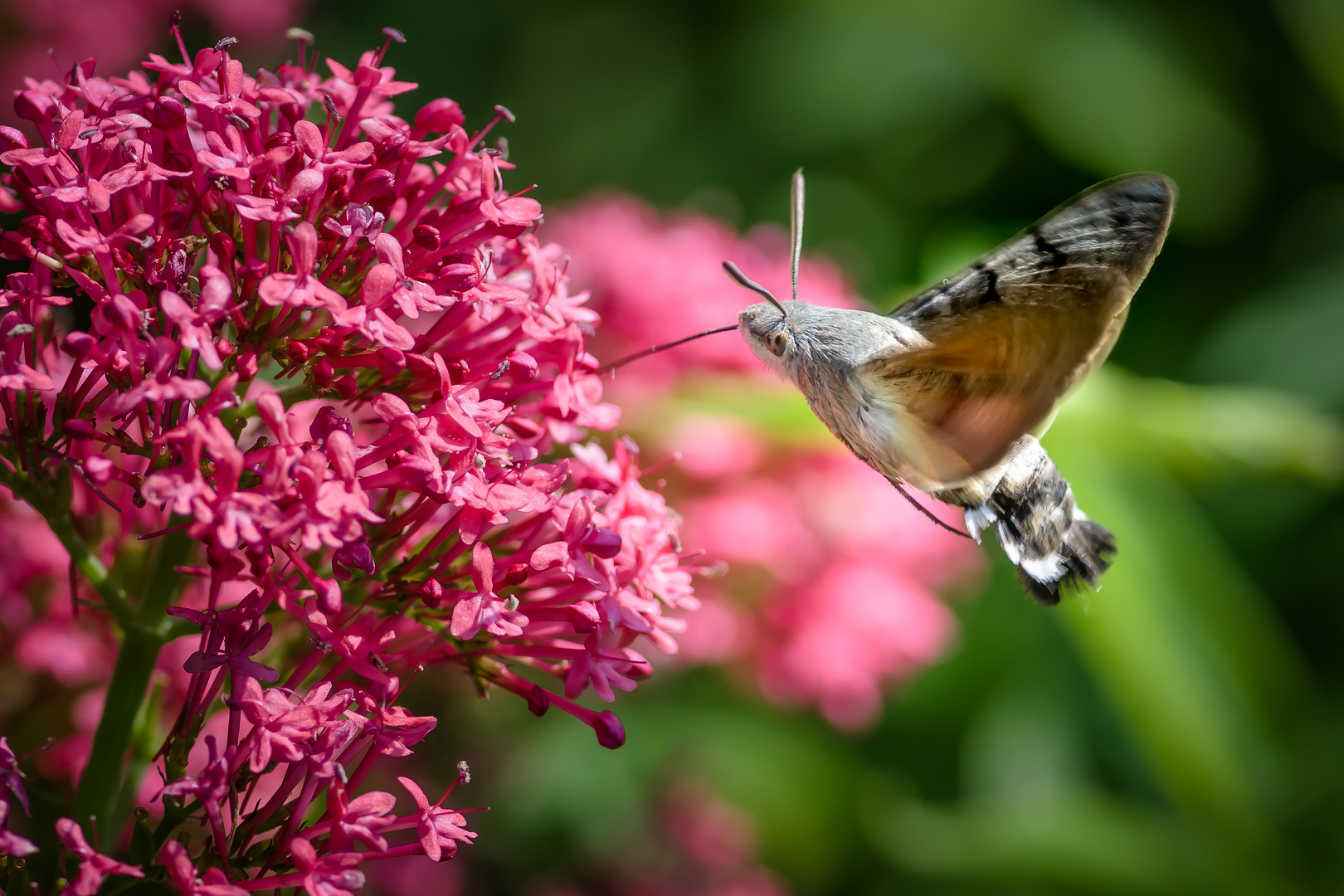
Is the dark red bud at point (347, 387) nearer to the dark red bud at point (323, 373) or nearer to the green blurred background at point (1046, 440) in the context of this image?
the dark red bud at point (323, 373)

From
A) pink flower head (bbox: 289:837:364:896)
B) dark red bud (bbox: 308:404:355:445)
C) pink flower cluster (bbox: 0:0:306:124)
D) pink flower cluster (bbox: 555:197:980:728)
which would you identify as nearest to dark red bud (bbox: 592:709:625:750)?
pink flower head (bbox: 289:837:364:896)

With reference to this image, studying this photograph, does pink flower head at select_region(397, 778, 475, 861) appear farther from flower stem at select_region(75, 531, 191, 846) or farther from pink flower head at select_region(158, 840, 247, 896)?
flower stem at select_region(75, 531, 191, 846)

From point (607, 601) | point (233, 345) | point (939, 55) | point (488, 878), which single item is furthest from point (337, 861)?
point (939, 55)

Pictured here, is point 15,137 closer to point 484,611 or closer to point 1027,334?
point 484,611

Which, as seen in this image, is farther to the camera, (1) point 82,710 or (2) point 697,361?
(2) point 697,361

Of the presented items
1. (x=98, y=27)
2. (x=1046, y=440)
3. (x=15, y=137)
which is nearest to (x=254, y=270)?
(x=15, y=137)

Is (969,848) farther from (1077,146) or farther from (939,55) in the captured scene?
(939,55)
